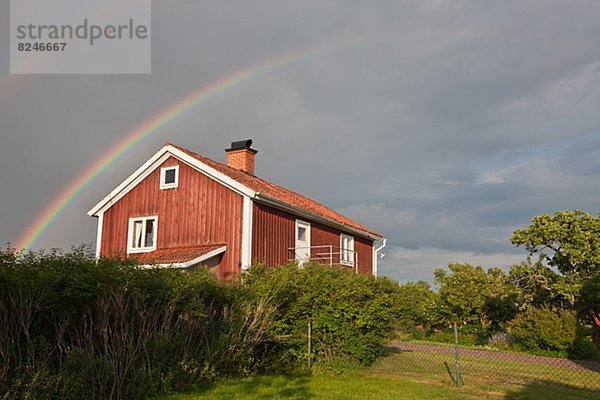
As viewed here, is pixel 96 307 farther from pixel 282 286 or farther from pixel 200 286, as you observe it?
pixel 282 286

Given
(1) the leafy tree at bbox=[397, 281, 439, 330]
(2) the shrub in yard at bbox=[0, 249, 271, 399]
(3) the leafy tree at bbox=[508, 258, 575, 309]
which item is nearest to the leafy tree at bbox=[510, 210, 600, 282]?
(3) the leafy tree at bbox=[508, 258, 575, 309]

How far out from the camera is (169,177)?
63.8 ft

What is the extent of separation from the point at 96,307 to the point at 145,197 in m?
11.6

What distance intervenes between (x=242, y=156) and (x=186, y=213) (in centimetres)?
532

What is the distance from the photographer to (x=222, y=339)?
11.0 m

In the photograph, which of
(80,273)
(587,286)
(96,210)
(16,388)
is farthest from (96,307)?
(587,286)

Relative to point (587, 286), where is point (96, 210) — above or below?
above

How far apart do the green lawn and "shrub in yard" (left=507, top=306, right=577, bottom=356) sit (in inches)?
378

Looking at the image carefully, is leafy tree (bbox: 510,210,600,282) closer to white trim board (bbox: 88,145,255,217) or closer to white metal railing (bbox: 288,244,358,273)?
white metal railing (bbox: 288,244,358,273)

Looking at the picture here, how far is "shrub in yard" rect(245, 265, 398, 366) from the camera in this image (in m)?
12.8

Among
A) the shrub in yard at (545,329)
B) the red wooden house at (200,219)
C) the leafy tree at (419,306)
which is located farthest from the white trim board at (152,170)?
the shrub in yard at (545,329)

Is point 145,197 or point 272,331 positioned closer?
point 272,331

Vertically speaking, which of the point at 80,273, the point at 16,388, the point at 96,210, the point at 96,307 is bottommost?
the point at 16,388

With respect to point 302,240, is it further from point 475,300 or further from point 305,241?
point 475,300
